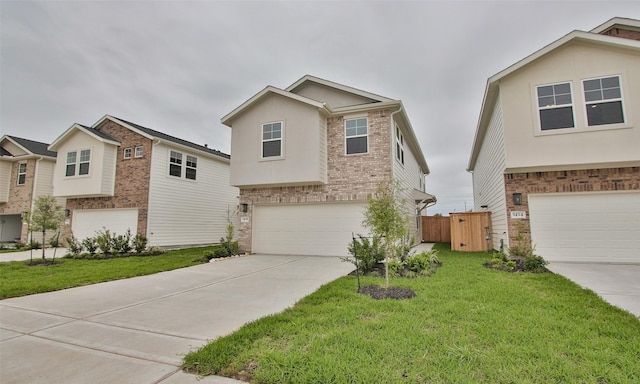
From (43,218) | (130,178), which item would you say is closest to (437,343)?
(43,218)

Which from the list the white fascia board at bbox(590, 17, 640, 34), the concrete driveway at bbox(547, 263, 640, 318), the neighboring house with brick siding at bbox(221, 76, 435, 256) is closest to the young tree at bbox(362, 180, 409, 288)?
the concrete driveway at bbox(547, 263, 640, 318)

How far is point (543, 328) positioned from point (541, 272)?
470cm

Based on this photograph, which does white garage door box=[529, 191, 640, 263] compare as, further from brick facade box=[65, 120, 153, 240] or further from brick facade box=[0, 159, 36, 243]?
brick facade box=[0, 159, 36, 243]

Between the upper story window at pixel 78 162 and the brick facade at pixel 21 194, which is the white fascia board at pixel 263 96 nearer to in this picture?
the upper story window at pixel 78 162

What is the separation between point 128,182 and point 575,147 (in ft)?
61.3

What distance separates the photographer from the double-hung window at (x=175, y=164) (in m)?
16.2

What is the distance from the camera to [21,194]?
63.3 ft

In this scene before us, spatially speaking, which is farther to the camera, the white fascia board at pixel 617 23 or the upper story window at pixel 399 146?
the upper story window at pixel 399 146

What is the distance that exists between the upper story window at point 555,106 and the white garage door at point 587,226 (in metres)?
2.22

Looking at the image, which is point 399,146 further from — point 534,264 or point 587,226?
point 534,264

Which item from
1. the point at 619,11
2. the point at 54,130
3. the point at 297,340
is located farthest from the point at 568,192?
the point at 54,130

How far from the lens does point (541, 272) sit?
7.66 meters

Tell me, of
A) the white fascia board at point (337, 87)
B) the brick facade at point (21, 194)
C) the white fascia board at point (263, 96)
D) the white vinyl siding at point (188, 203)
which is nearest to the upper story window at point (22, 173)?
the brick facade at point (21, 194)

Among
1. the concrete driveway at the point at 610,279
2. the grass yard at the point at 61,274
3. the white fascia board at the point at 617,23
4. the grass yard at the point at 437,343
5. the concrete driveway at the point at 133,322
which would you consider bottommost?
the concrete driveway at the point at 133,322
